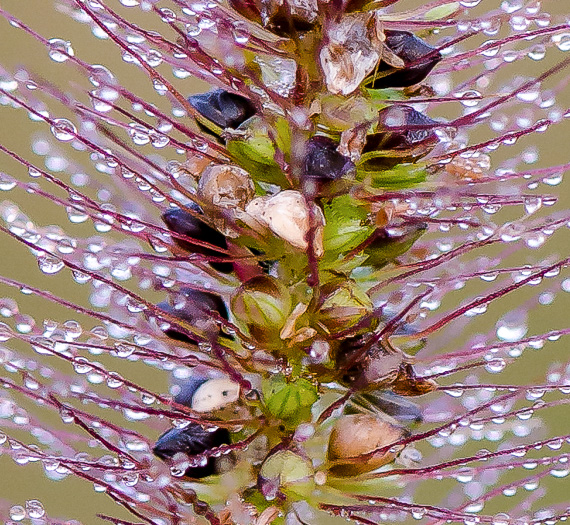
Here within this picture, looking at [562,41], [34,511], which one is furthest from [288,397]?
[562,41]

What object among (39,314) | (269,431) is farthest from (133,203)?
(39,314)

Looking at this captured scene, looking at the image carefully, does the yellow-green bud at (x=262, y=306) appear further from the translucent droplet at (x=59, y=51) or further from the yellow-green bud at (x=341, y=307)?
the translucent droplet at (x=59, y=51)

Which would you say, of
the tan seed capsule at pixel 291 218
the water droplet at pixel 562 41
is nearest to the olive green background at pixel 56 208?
the water droplet at pixel 562 41

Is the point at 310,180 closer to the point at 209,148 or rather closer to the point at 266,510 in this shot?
the point at 209,148

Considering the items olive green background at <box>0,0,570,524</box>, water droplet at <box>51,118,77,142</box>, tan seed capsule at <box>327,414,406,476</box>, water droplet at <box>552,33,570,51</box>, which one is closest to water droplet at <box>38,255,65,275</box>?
water droplet at <box>51,118,77,142</box>

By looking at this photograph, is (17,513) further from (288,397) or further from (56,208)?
(56,208)

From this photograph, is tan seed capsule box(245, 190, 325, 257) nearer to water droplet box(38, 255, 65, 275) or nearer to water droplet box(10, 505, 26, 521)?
water droplet box(38, 255, 65, 275)

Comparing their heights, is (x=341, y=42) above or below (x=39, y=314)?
below
